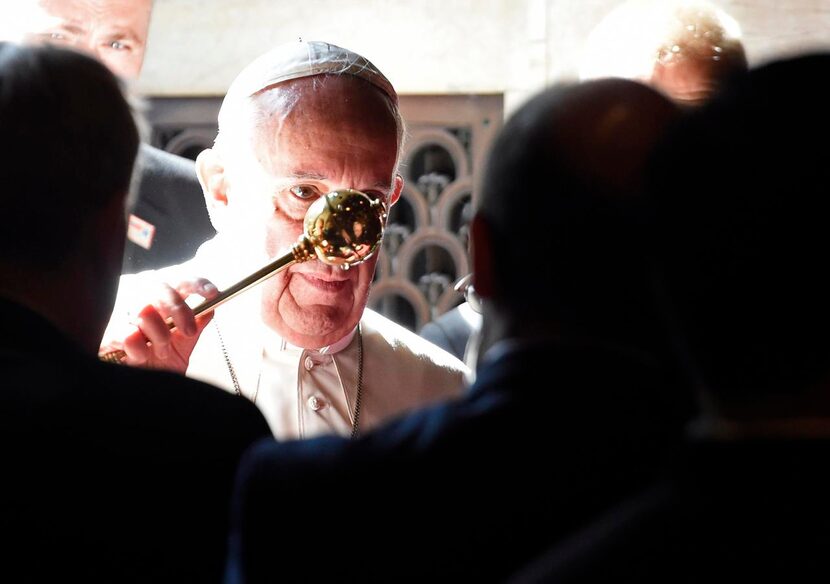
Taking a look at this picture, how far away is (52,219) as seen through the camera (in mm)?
1708

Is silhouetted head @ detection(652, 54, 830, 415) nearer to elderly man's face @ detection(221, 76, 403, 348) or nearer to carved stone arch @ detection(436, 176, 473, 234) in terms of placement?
elderly man's face @ detection(221, 76, 403, 348)

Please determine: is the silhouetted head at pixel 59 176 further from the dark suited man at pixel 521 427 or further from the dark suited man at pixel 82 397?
the dark suited man at pixel 521 427

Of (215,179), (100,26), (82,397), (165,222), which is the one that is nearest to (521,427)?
(82,397)

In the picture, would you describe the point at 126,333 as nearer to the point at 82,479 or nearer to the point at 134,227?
the point at 82,479

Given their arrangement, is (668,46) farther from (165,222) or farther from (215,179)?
(165,222)

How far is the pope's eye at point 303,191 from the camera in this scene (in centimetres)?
280

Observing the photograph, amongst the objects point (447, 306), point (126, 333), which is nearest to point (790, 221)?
point (126, 333)

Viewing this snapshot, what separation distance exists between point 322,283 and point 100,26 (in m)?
1.43

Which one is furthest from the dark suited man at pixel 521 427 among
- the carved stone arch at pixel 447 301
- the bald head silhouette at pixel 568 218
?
the carved stone arch at pixel 447 301

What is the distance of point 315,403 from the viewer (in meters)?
2.92

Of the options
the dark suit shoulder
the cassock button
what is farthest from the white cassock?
the dark suit shoulder

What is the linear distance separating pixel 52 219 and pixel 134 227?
2165 mm

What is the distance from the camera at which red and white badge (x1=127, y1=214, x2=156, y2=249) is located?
3.84 m

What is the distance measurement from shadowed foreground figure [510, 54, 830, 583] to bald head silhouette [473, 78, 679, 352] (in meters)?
0.12
